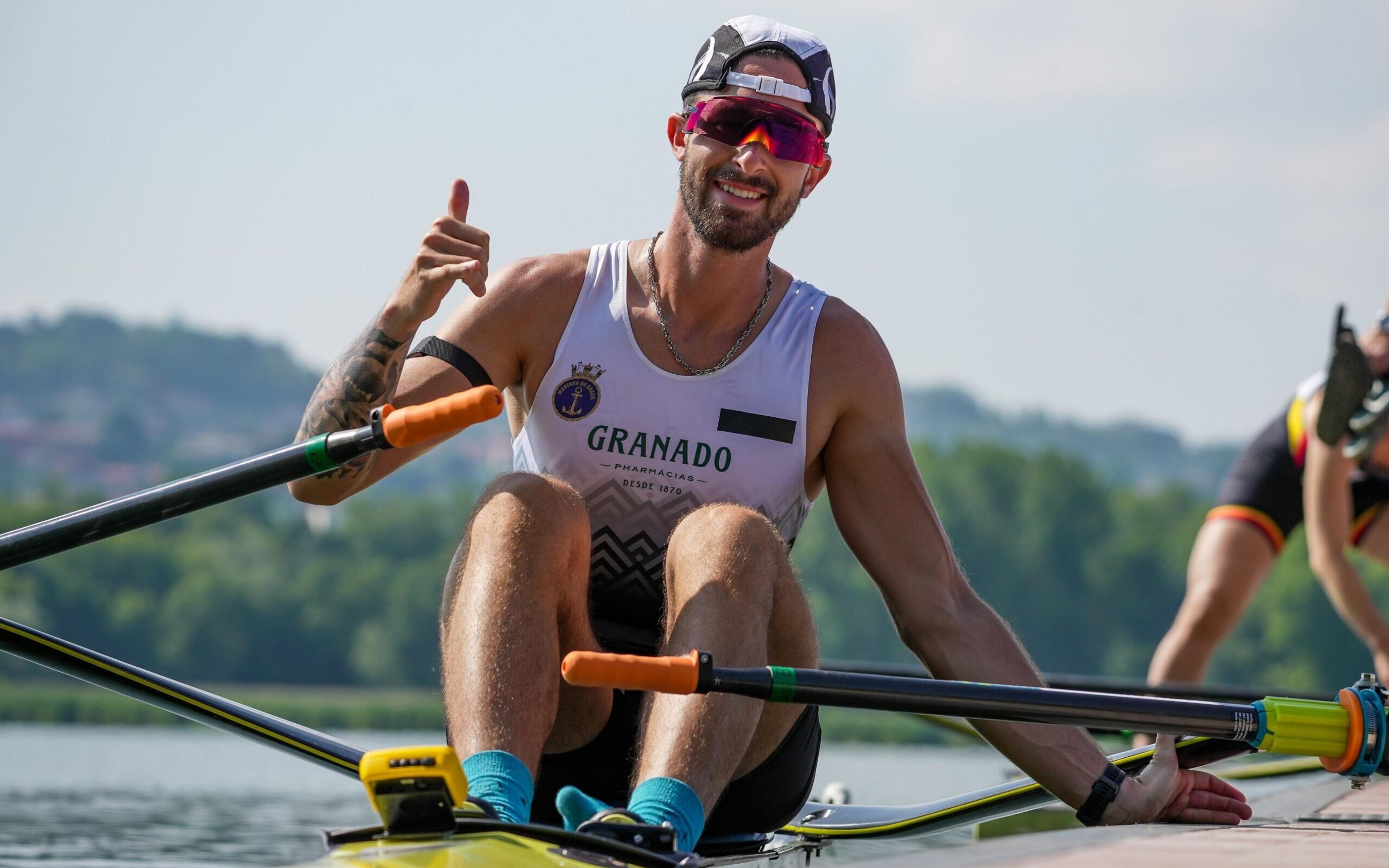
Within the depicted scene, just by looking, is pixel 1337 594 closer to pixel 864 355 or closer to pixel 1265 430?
pixel 1265 430

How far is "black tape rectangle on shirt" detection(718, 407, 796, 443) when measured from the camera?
155 inches

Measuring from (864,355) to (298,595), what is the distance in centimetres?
6718

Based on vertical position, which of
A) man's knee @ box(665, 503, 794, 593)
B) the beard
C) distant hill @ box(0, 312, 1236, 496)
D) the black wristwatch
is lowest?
the black wristwatch

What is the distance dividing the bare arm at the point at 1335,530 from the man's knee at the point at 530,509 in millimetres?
5001

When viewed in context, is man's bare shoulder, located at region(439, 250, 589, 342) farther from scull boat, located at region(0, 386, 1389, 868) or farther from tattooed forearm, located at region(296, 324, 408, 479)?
scull boat, located at region(0, 386, 1389, 868)

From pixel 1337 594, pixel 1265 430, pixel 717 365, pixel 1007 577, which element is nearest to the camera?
pixel 717 365

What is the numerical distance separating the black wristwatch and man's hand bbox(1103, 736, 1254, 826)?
1cm

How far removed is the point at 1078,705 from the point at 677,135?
1.79 m

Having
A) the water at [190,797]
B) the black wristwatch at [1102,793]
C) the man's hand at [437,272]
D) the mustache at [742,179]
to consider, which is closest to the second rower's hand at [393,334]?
the man's hand at [437,272]

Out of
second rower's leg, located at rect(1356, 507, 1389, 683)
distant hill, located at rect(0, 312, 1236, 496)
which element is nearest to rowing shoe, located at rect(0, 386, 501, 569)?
second rower's leg, located at rect(1356, 507, 1389, 683)

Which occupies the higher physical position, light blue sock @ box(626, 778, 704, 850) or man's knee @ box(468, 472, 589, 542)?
man's knee @ box(468, 472, 589, 542)

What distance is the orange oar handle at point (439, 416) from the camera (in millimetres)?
2869

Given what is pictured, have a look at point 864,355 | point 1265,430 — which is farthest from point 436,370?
point 1265,430

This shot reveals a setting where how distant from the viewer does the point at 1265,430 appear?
8781mm
